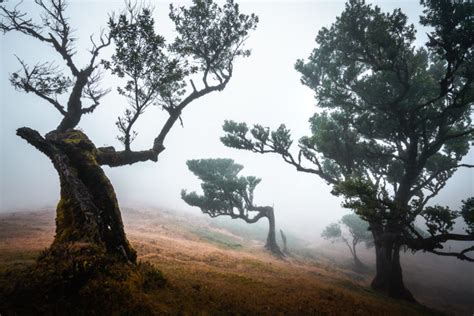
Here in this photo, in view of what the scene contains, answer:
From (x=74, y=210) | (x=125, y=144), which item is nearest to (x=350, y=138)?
(x=125, y=144)

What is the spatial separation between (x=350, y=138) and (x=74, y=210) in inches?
614

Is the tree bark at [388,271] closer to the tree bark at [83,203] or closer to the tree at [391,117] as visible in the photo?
the tree at [391,117]

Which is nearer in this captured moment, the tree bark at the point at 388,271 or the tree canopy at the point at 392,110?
the tree canopy at the point at 392,110

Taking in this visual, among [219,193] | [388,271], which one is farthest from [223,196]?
[388,271]

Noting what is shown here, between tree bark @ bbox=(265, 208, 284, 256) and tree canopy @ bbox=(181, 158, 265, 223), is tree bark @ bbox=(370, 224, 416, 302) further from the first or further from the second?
tree canopy @ bbox=(181, 158, 265, 223)

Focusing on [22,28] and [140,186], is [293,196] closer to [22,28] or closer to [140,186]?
[140,186]

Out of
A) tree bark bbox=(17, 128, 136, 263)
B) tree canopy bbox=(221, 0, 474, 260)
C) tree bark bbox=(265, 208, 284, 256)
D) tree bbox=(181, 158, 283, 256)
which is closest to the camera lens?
tree bark bbox=(17, 128, 136, 263)

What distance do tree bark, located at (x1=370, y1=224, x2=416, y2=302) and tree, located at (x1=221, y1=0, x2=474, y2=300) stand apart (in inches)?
2.2

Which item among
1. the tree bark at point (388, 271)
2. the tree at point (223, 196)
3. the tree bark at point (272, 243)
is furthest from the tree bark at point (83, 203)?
the tree bark at point (272, 243)

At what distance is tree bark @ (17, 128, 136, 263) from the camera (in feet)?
19.7

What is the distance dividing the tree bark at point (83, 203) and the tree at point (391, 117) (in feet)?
29.1

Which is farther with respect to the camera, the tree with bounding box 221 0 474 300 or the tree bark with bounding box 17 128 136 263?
the tree with bounding box 221 0 474 300

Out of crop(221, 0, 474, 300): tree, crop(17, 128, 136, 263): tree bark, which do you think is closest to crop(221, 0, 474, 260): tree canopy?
crop(221, 0, 474, 300): tree

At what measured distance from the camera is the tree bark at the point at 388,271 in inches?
557
